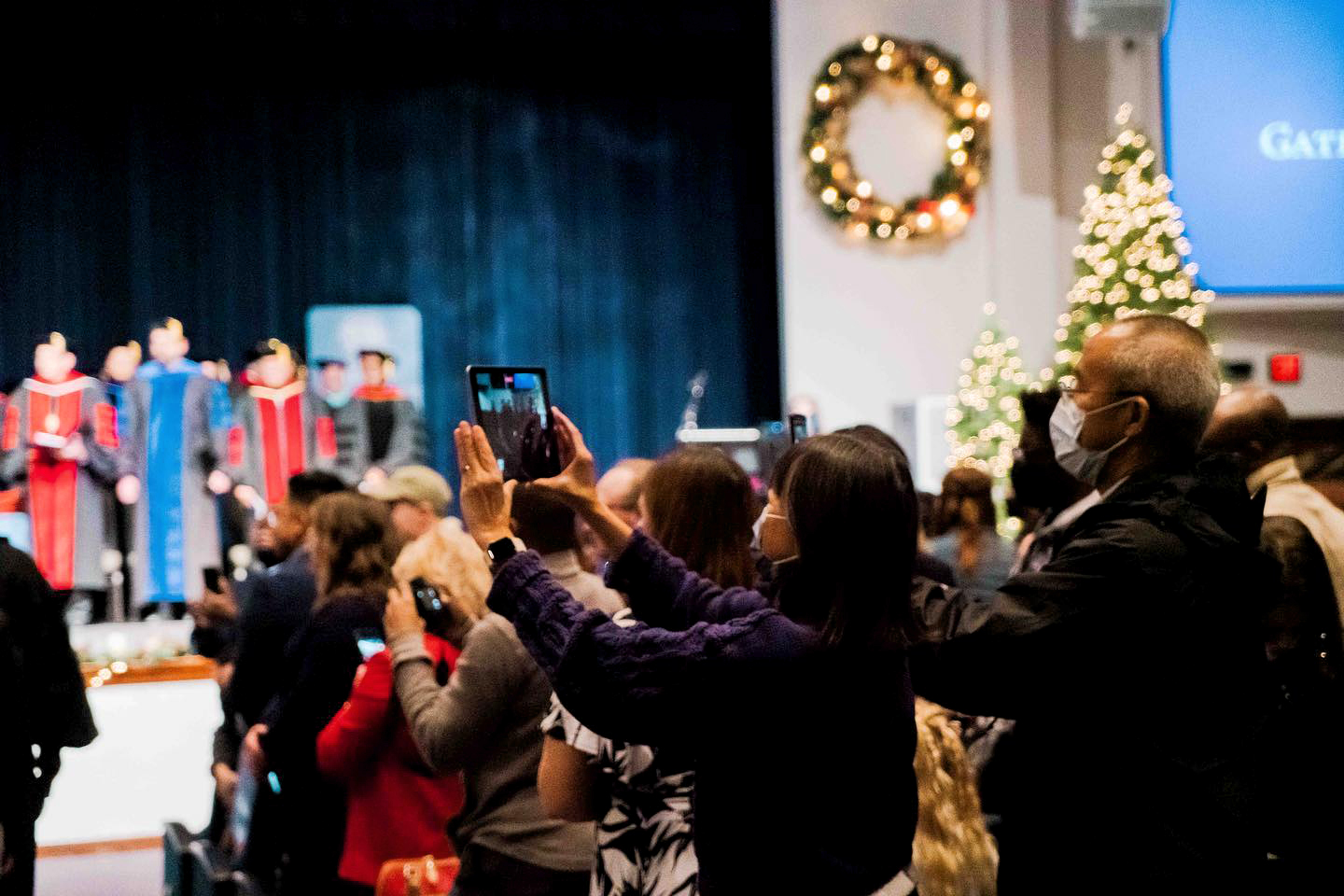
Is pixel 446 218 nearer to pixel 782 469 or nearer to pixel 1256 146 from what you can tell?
pixel 1256 146

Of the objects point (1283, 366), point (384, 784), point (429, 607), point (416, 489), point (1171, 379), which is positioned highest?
point (1283, 366)

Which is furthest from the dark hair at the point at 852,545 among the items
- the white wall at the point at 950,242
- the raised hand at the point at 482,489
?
the white wall at the point at 950,242

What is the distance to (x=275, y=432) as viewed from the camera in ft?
29.7

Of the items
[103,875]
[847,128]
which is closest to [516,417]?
[103,875]

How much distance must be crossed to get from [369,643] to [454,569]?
23 centimetres

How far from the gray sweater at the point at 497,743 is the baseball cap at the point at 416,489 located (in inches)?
65.1

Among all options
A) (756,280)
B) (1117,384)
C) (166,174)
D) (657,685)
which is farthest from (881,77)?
(657,685)

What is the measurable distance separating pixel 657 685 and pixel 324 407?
26.1ft

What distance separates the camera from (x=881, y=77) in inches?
398

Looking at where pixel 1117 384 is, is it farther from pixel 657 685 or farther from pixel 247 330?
pixel 247 330

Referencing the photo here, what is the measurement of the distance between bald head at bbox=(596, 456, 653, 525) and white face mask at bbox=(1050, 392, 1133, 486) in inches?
43.3

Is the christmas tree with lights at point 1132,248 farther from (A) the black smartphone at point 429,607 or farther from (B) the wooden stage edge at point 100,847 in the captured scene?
(A) the black smartphone at point 429,607

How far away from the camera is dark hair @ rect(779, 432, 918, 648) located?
157 cm

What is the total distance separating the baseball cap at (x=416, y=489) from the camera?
4047 mm
